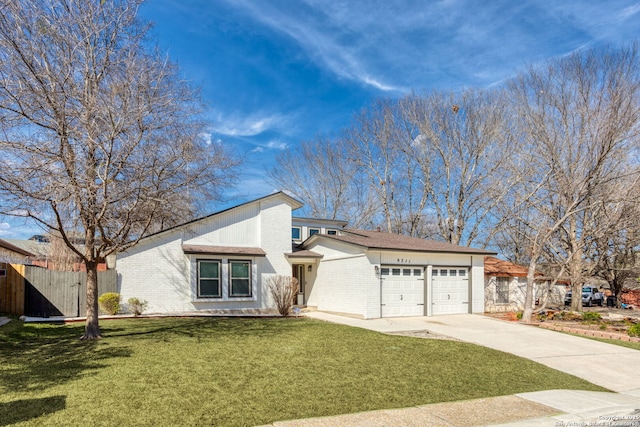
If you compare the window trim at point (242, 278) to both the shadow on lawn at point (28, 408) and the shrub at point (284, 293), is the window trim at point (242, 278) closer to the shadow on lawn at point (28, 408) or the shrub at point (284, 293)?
the shrub at point (284, 293)

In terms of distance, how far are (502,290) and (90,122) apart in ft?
70.2

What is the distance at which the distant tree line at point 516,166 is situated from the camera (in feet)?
65.7

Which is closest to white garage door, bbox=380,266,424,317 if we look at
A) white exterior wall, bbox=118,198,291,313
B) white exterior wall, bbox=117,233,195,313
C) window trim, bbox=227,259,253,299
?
white exterior wall, bbox=118,198,291,313

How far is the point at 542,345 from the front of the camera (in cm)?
1198

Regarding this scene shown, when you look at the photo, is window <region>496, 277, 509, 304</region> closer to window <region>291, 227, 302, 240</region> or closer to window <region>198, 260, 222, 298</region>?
window <region>291, 227, 302, 240</region>

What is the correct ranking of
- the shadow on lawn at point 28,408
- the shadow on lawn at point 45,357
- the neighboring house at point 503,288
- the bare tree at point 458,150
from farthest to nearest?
1. the bare tree at point 458,150
2. the neighboring house at point 503,288
3. the shadow on lawn at point 45,357
4. the shadow on lawn at point 28,408

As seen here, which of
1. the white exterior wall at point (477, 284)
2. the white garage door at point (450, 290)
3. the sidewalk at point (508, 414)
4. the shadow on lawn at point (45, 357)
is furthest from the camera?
the white exterior wall at point (477, 284)

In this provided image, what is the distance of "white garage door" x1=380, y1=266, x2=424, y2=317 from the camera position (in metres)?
17.5

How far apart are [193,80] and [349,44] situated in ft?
43.0

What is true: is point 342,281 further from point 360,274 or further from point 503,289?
point 503,289

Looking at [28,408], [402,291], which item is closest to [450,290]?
[402,291]

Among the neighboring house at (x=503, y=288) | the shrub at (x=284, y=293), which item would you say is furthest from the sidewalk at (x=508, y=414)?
the neighboring house at (x=503, y=288)

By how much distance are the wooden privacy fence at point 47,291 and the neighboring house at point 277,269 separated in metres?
1.42

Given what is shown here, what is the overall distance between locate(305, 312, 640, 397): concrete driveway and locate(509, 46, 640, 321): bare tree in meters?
3.33
